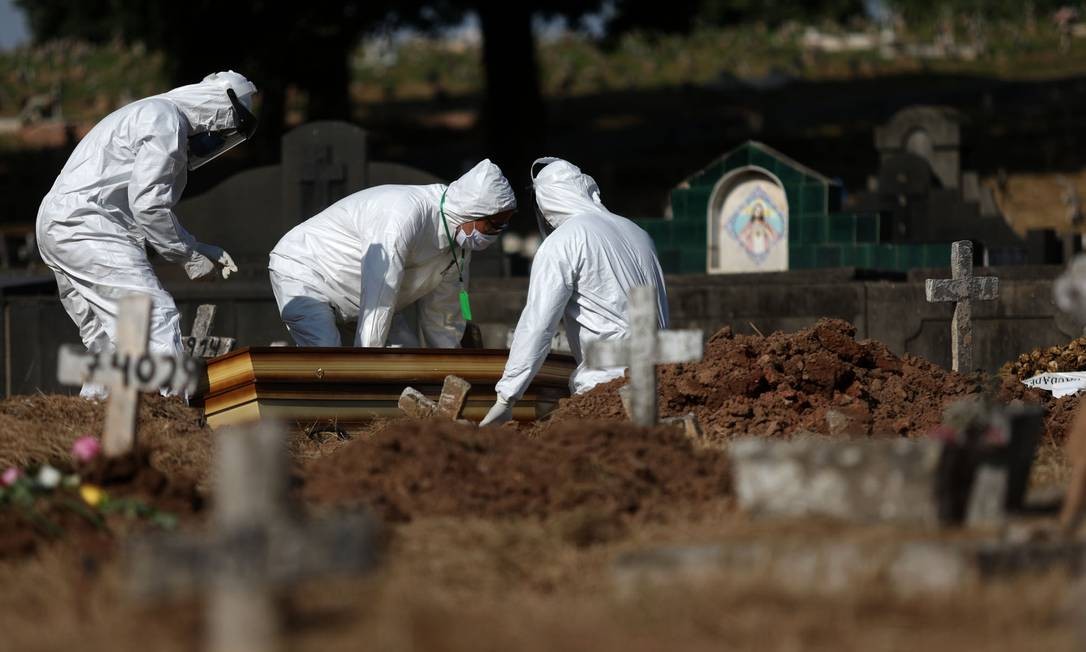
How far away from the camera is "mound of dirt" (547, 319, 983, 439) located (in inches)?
351

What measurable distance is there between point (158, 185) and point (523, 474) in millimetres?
3633

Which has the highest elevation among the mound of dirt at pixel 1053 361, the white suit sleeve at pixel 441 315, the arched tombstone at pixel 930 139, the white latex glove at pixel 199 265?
the arched tombstone at pixel 930 139

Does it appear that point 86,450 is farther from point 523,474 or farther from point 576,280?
point 576,280

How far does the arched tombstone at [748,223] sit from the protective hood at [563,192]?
7.44 meters

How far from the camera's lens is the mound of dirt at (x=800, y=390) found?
351 inches

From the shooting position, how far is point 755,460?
5.90 meters

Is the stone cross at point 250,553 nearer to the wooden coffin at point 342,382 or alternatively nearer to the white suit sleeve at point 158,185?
the wooden coffin at point 342,382

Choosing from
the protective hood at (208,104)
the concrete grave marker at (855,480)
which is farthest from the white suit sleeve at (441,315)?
the concrete grave marker at (855,480)

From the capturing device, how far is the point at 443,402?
935cm

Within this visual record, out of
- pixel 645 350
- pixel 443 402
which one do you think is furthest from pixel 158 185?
pixel 645 350

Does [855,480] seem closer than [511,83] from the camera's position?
Yes

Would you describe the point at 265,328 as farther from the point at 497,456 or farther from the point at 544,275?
the point at 497,456

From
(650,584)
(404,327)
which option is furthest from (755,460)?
(404,327)

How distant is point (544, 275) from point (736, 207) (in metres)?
8.60
